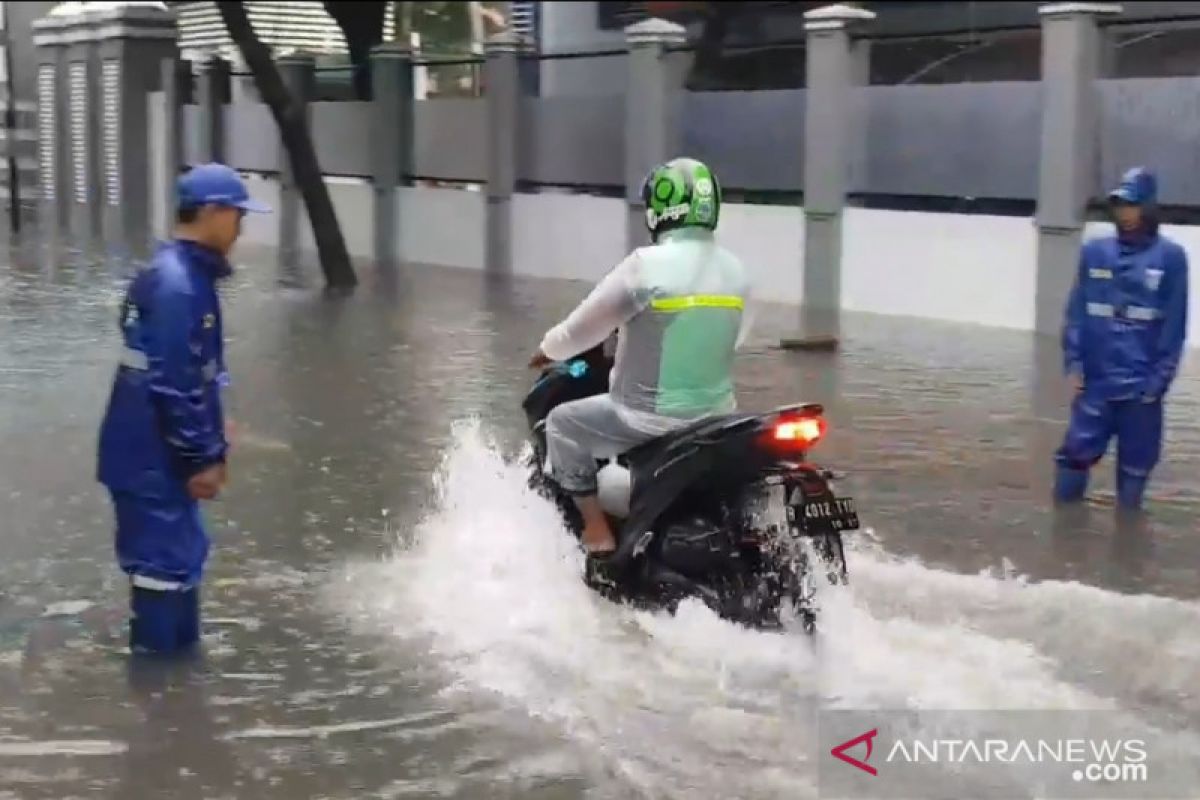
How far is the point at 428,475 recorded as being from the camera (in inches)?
364

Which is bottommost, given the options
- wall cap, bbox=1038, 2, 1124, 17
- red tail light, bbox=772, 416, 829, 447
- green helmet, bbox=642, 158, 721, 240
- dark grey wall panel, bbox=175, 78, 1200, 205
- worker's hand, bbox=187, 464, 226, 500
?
worker's hand, bbox=187, 464, 226, 500

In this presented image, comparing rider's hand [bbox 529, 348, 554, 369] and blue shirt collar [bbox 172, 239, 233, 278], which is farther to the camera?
rider's hand [bbox 529, 348, 554, 369]

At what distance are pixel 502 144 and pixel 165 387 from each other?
17838 millimetres

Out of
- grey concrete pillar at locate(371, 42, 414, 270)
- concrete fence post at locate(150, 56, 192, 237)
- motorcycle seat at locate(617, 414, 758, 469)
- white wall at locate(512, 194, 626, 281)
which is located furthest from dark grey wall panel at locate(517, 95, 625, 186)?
motorcycle seat at locate(617, 414, 758, 469)

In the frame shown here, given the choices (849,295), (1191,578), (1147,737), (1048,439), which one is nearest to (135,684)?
(1147,737)

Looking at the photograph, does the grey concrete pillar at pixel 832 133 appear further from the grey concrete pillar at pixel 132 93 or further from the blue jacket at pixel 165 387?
the grey concrete pillar at pixel 132 93

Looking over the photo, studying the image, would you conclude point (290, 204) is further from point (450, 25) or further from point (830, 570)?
point (450, 25)

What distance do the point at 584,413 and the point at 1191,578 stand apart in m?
2.62

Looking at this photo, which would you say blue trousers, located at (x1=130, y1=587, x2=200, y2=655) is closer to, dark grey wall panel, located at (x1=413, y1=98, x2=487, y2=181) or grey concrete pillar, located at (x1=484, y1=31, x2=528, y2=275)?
grey concrete pillar, located at (x1=484, y1=31, x2=528, y2=275)

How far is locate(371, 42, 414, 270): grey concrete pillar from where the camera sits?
25469mm

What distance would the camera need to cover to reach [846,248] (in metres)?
17.9

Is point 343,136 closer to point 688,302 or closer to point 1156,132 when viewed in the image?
point 1156,132

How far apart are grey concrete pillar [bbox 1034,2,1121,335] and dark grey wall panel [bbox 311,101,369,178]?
40.8 feet

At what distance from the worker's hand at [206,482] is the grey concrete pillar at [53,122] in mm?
29117
